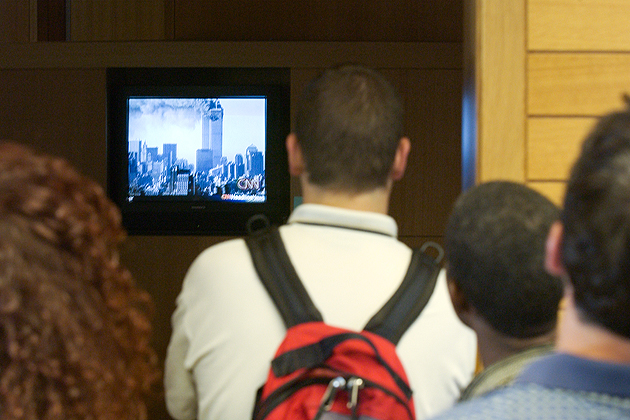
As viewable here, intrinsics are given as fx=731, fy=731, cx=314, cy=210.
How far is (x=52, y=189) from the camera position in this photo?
2.19 ft

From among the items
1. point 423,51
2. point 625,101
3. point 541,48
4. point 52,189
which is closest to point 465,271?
point 625,101

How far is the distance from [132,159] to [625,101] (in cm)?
402

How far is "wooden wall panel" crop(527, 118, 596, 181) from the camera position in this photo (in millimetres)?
1534

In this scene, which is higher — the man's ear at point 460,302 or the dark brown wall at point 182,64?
the dark brown wall at point 182,64

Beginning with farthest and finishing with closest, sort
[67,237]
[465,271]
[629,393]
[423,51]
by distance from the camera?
1. [423,51]
2. [465,271]
3. [67,237]
4. [629,393]

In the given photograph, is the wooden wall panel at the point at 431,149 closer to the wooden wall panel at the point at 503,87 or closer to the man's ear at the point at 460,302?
the wooden wall panel at the point at 503,87

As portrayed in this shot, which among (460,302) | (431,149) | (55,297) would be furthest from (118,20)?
(55,297)

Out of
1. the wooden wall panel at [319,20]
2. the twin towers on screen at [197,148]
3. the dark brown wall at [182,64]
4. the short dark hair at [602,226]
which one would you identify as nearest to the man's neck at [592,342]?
the short dark hair at [602,226]

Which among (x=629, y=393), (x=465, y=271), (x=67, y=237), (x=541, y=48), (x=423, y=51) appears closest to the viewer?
(x=629, y=393)

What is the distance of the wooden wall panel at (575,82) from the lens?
1531mm

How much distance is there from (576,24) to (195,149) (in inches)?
122

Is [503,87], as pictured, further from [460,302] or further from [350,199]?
[460,302]

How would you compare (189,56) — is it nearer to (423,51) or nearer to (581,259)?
(423,51)

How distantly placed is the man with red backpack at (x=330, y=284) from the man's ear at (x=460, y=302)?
9 cm
